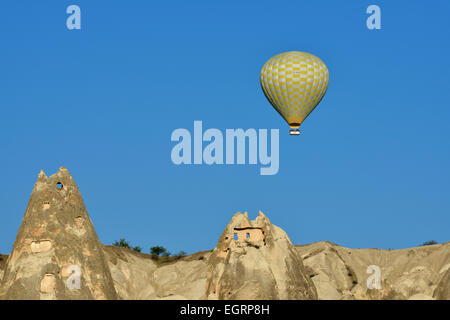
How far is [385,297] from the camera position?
5366cm

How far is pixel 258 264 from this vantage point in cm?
6359

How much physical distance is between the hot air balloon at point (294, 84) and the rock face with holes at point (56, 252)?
14.4m

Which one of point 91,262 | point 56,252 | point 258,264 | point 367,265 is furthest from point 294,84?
point 367,265

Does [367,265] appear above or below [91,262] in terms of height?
below

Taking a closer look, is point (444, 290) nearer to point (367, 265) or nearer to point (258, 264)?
point (258, 264)

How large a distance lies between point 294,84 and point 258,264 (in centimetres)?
1317

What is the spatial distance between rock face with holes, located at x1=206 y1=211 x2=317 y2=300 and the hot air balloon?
7034mm

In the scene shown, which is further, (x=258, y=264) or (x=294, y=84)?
(x=294, y=84)

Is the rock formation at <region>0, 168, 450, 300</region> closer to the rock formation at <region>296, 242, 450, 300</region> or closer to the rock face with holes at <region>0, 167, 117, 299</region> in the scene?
the rock face with holes at <region>0, 167, 117, 299</region>

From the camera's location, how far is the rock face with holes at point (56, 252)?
6544 cm

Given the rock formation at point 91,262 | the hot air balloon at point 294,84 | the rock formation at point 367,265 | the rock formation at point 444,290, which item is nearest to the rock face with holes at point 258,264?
the rock formation at point 91,262
